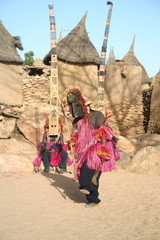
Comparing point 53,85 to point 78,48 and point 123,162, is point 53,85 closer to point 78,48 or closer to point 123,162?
point 123,162

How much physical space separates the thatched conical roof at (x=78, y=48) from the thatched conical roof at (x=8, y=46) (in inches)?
67.6

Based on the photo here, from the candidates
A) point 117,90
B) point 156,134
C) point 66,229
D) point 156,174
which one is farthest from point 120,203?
point 117,90

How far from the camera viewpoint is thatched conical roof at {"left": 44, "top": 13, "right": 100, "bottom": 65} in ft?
46.3

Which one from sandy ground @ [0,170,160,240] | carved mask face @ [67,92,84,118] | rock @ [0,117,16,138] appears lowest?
sandy ground @ [0,170,160,240]

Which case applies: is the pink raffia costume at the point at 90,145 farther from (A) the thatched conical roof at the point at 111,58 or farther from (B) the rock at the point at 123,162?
(A) the thatched conical roof at the point at 111,58

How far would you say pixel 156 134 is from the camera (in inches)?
476

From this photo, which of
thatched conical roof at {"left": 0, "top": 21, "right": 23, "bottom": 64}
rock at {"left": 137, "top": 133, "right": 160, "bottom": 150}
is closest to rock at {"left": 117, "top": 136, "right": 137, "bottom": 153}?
rock at {"left": 137, "top": 133, "right": 160, "bottom": 150}

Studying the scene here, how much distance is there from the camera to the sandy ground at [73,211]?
261 centimetres

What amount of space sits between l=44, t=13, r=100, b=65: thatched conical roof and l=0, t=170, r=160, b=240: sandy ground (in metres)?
9.40

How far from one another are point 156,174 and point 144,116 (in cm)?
874

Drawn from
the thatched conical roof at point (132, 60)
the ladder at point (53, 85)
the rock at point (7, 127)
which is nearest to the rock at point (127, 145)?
the ladder at point (53, 85)

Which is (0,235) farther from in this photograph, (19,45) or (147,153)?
(19,45)

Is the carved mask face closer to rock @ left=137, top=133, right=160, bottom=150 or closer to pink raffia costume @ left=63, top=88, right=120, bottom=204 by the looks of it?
pink raffia costume @ left=63, top=88, right=120, bottom=204

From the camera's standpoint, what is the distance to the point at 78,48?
48.2 feet
